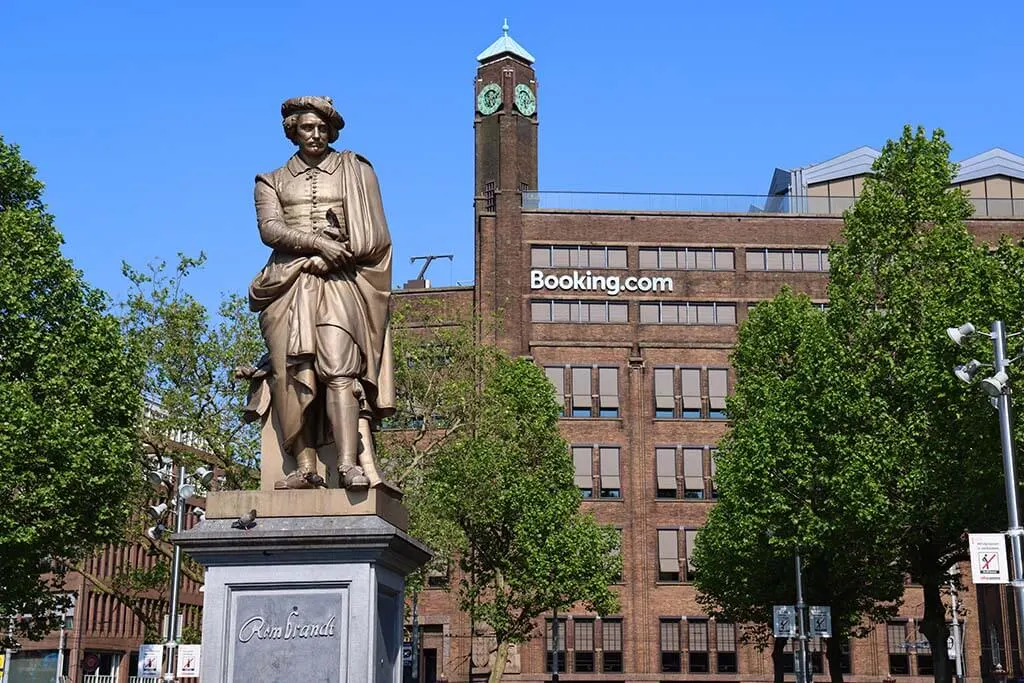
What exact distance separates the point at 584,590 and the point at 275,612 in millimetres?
40867

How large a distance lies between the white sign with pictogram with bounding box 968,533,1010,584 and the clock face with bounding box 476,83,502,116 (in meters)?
56.0

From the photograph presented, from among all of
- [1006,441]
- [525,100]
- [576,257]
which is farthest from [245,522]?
[525,100]

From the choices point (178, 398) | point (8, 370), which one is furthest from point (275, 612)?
point (178, 398)

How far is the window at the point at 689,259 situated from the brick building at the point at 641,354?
0.08 m

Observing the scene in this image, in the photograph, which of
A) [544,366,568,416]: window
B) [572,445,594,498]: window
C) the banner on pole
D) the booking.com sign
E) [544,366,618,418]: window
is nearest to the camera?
the banner on pole

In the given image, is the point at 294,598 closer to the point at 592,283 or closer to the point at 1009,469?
the point at 1009,469

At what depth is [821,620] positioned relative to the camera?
3888 centimetres

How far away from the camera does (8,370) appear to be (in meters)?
31.7

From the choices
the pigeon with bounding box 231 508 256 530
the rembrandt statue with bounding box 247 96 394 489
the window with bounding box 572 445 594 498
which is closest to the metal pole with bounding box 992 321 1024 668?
the rembrandt statue with bounding box 247 96 394 489

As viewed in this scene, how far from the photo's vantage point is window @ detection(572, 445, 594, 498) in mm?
71375

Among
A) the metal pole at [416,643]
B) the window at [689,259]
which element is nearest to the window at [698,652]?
the metal pole at [416,643]

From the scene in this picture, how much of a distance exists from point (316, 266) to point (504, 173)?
6475 centimetres

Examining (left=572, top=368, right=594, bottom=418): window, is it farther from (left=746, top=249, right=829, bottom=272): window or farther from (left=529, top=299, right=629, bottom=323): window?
(left=746, top=249, right=829, bottom=272): window

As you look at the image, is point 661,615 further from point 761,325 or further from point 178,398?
point 178,398
